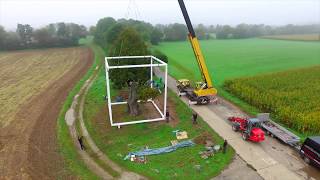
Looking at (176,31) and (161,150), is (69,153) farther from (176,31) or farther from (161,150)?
(176,31)

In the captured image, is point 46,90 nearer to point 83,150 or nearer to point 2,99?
point 2,99

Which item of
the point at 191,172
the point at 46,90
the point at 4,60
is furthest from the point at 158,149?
the point at 4,60

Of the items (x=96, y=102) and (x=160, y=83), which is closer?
(x=96, y=102)

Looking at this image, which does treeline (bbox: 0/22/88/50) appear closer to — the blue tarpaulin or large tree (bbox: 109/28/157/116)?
large tree (bbox: 109/28/157/116)

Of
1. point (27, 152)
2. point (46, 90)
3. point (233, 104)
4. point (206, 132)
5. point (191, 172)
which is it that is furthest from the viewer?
point (46, 90)

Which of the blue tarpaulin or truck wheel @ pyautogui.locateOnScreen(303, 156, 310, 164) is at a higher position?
the blue tarpaulin

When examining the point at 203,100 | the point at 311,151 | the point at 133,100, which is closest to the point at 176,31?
the point at 203,100

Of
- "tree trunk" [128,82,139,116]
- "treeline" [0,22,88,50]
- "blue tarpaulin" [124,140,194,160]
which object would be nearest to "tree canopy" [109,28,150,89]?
"tree trunk" [128,82,139,116]
